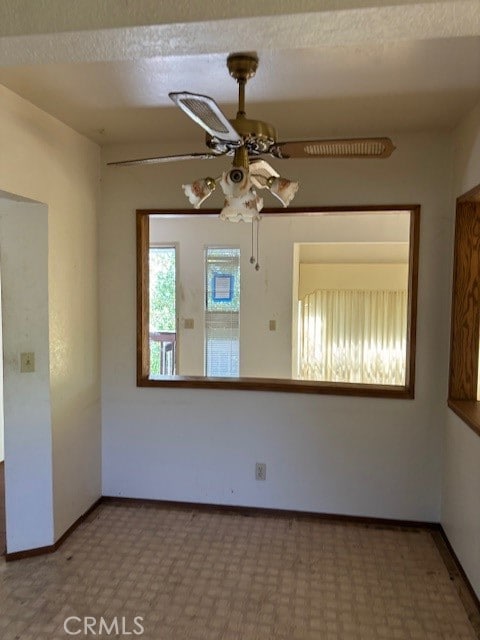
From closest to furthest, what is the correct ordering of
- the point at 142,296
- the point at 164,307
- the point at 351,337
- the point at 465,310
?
1. the point at 465,310
2. the point at 142,296
3. the point at 164,307
4. the point at 351,337

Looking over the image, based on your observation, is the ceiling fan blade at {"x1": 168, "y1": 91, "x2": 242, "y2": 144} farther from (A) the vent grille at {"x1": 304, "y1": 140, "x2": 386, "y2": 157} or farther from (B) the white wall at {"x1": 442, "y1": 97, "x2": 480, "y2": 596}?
(B) the white wall at {"x1": 442, "y1": 97, "x2": 480, "y2": 596}

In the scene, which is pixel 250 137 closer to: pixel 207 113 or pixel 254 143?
pixel 254 143

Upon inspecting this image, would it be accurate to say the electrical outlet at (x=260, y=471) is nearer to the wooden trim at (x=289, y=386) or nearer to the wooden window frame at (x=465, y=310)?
the wooden trim at (x=289, y=386)

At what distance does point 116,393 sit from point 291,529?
4.59 feet

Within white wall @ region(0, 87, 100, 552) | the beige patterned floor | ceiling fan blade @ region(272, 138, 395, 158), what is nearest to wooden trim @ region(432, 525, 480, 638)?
the beige patterned floor

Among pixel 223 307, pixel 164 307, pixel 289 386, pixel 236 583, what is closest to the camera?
pixel 236 583

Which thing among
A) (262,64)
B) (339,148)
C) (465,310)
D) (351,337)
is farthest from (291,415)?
(351,337)

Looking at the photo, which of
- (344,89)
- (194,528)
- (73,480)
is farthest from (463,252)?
(73,480)

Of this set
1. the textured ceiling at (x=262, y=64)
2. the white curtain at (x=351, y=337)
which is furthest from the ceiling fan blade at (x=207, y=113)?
the white curtain at (x=351, y=337)

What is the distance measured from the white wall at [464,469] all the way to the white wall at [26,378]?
7.02ft

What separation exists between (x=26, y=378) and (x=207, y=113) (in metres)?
1.75

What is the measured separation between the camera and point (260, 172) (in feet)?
5.92

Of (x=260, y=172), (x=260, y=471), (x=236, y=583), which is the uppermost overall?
(x=260, y=172)

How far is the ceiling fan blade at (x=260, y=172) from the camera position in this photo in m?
1.75
